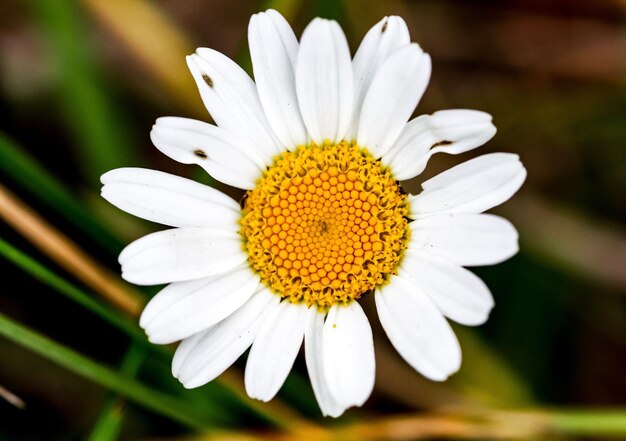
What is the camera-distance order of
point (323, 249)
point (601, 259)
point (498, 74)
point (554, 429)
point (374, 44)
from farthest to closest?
point (498, 74), point (601, 259), point (554, 429), point (323, 249), point (374, 44)

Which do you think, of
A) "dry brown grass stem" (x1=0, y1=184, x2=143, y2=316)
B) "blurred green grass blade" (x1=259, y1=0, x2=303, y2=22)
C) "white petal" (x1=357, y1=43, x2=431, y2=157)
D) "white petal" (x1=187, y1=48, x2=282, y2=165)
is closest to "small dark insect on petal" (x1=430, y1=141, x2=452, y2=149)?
"white petal" (x1=357, y1=43, x2=431, y2=157)

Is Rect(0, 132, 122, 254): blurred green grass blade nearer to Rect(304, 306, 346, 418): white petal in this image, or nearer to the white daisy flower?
the white daisy flower

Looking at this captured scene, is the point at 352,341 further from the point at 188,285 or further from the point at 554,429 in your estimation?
the point at 554,429

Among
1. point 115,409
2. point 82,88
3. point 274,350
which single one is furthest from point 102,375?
point 82,88

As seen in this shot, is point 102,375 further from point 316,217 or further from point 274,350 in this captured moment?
point 316,217

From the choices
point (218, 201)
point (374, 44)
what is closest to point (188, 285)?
point (218, 201)
